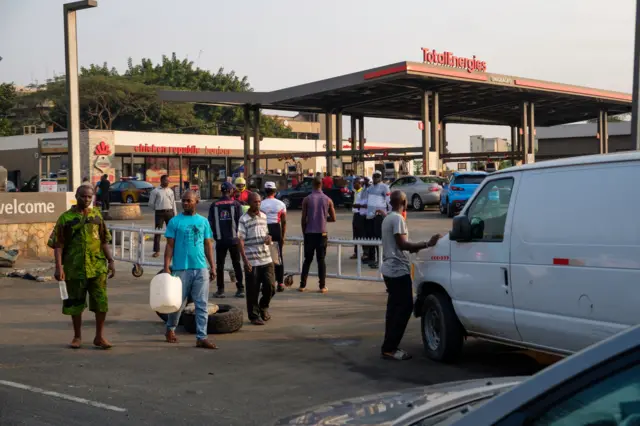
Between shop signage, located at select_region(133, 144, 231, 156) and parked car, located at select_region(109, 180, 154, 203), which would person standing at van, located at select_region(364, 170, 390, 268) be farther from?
shop signage, located at select_region(133, 144, 231, 156)

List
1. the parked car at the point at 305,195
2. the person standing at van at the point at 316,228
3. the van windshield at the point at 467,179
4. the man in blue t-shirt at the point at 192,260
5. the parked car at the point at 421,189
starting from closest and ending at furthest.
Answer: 1. the man in blue t-shirt at the point at 192,260
2. the person standing at van at the point at 316,228
3. the van windshield at the point at 467,179
4. the parked car at the point at 421,189
5. the parked car at the point at 305,195

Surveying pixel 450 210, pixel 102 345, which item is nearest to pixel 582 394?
pixel 102 345

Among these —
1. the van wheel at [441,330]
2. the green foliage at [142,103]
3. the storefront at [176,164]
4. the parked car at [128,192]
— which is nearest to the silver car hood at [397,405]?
the van wheel at [441,330]

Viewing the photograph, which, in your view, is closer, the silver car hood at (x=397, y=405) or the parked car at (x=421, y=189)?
the silver car hood at (x=397, y=405)

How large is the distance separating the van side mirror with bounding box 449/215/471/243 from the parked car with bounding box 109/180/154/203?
36.3m

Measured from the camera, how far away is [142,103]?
2827 inches

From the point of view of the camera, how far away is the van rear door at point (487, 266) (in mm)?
7215

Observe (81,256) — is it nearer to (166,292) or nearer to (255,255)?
(166,292)

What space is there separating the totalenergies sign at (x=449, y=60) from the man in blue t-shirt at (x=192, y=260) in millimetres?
30270

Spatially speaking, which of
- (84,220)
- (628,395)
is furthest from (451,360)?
(628,395)

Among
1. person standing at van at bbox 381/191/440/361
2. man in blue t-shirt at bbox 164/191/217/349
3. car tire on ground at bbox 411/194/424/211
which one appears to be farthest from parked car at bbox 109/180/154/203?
person standing at van at bbox 381/191/440/361

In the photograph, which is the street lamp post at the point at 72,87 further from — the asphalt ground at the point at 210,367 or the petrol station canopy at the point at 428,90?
the petrol station canopy at the point at 428,90

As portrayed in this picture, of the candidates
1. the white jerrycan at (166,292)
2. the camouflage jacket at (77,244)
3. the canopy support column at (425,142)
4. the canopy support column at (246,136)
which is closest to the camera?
the white jerrycan at (166,292)

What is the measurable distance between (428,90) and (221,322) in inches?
1278
